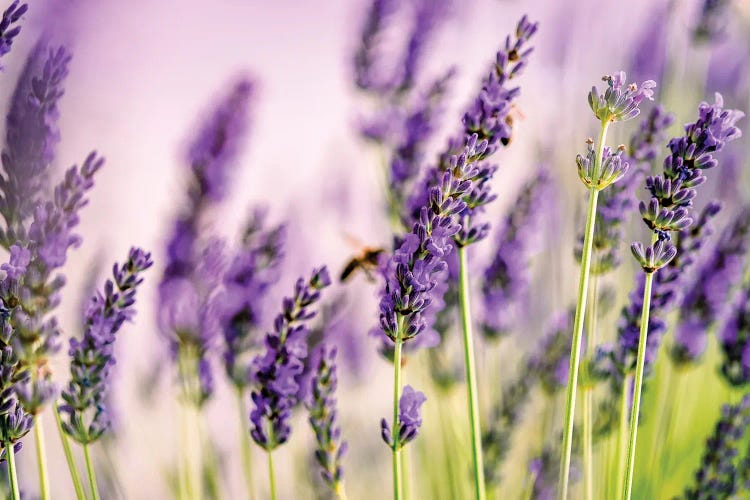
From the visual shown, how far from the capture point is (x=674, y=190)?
43 cm

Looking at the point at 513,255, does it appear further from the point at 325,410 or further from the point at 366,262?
the point at 325,410

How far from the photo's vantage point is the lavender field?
0.47 m

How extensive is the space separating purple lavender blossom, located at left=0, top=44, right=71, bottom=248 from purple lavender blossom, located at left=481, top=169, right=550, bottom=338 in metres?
0.41

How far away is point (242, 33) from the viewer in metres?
1.25

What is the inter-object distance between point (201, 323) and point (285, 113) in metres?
0.68

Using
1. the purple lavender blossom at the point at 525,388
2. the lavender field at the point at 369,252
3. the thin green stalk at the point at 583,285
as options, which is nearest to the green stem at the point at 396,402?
the lavender field at the point at 369,252

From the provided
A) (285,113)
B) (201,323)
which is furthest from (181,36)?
(201,323)

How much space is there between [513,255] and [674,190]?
0.95ft

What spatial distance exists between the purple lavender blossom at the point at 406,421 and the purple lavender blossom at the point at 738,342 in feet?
1.09

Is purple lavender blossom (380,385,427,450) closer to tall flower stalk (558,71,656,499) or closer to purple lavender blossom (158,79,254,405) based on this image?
tall flower stalk (558,71,656,499)

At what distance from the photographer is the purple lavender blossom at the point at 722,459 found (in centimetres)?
62

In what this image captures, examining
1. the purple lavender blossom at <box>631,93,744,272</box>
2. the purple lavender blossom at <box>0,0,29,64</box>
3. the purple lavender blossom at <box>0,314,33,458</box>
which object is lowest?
the purple lavender blossom at <box>0,314,33,458</box>

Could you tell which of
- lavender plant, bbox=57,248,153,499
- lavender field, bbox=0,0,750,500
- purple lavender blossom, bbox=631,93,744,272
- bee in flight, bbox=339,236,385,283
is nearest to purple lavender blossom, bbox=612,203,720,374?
lavender field, bbox=0,0,750,500

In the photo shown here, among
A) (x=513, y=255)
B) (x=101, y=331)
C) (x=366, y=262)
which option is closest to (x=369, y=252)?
(x=366, y=262)
